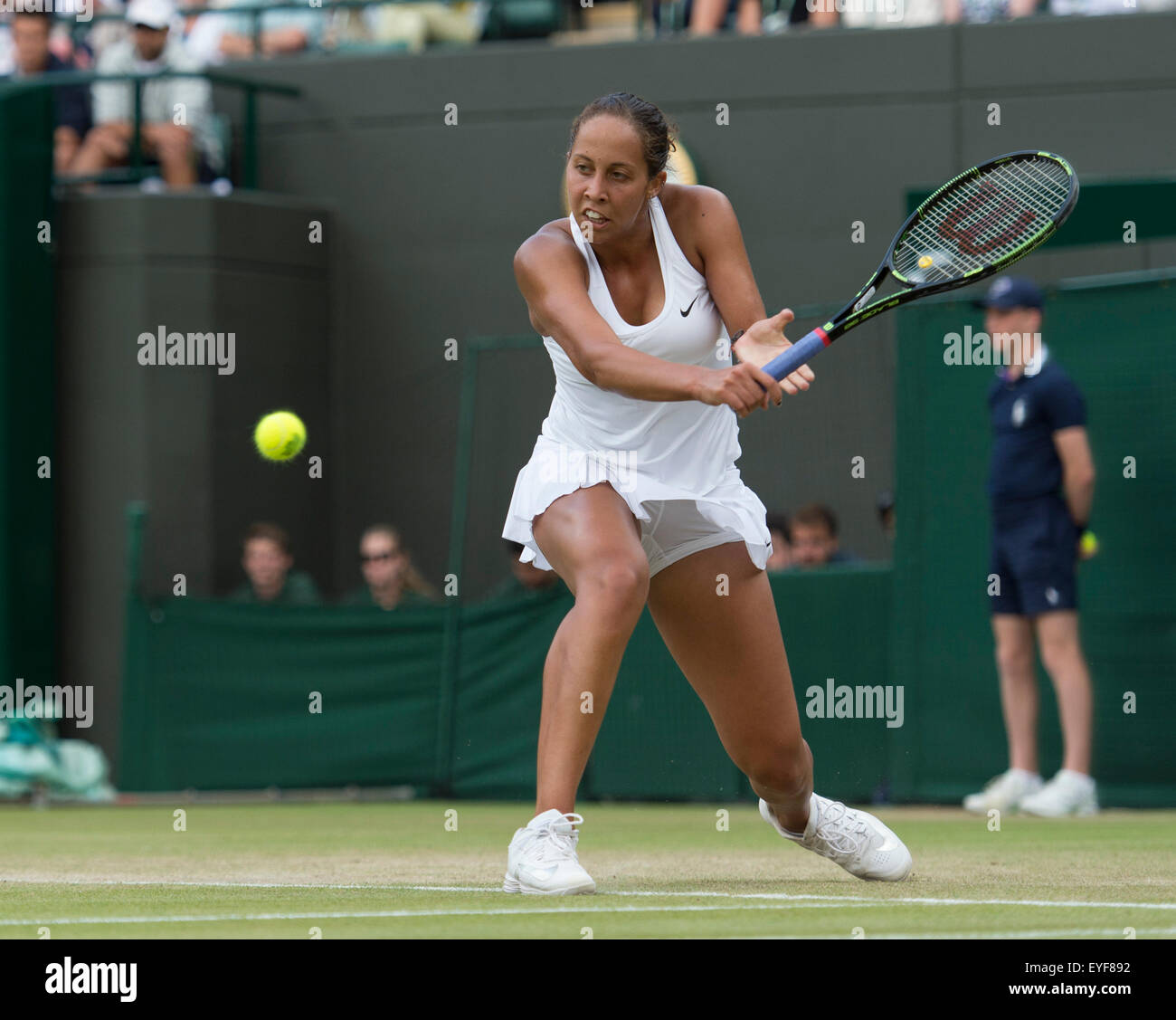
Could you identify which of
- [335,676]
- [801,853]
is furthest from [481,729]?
[801,853]

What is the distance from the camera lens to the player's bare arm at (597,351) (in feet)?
14.5

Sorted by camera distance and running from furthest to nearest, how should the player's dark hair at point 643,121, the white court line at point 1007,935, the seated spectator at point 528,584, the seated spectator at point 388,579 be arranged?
1. the seated spectator at point 388,579
2. the seated spectator at point 528,584
3. the player's dark hair at point 643,121
4. the white court line at point 1007,935

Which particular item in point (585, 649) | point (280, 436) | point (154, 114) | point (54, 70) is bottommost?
point (585, 649)

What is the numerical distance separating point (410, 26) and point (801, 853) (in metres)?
7.66

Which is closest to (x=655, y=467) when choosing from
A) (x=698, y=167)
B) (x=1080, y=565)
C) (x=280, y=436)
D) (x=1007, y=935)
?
(x=1007, y=935)

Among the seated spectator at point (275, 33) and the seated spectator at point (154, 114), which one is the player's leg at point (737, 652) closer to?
the seated spectator at point (154, 114)

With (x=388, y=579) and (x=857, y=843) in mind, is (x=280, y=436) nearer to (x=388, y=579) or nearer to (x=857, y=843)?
(x=388, y=579)

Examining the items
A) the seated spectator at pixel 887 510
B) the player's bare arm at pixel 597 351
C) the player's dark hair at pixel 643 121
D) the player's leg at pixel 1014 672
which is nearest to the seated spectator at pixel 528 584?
the seated spectator at pixel 887 510

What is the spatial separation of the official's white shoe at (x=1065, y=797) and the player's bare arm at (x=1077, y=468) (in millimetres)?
993

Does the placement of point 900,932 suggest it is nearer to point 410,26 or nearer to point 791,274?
point 791,274

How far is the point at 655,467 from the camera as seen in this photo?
15.8ft

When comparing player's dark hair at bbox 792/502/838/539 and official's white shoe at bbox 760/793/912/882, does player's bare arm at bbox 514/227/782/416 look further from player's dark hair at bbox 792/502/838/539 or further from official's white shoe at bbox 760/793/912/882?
player's dark hair at bbox 792/502/838/539

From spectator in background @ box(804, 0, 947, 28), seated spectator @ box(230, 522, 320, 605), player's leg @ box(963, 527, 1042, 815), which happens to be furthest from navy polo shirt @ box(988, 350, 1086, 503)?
seated spectator @ box(230, 522, 320, 605)

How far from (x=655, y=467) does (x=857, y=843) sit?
3.36 feet
